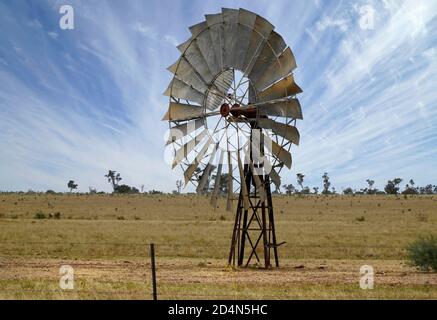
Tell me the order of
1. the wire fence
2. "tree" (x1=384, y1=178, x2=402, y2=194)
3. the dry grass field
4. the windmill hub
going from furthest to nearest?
1. "tree" (x1=384, y1=178, x2=402, y2=194)
2. the windmill hub
3. the dry grass field
4. the wire fence

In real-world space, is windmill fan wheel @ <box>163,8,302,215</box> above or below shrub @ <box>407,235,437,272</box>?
above

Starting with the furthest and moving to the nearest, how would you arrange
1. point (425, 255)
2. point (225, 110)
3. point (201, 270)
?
point (425, 255) → point (225, 110) → point (201, 270)

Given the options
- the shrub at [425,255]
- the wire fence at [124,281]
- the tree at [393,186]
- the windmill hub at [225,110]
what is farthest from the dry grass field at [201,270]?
the tree at [393,186]

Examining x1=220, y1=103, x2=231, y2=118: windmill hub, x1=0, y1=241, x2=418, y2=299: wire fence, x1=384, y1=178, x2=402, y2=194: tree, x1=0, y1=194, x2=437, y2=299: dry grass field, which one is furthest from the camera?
x1=384, y1=178, x2=402, y2=194: tree

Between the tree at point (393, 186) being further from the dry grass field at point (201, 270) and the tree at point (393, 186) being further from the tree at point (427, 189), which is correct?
the dry grass field at point (201, 270)

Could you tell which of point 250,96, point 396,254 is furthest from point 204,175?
point 396,254

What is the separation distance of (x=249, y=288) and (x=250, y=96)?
779 cm

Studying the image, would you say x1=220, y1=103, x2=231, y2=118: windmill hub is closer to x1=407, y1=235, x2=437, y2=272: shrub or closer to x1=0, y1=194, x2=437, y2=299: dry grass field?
x1=0, y1=194, x2=437, y2=299: dry grass field

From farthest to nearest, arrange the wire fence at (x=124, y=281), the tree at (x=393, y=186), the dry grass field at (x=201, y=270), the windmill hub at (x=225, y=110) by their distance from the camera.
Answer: the tree at (x=393, y=186) < the windmill hub at (x=225, y=110) < the dry grass field at (x=201, y=270) < the wire fence at (x=124, y=281)

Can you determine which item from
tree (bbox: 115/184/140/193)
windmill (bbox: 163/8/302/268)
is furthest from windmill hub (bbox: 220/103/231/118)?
tree (bbox: 115/184/140/193)

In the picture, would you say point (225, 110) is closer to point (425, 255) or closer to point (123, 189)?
point (425, 255)

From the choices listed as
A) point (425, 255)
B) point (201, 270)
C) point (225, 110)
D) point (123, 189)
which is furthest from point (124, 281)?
point (123, 189)

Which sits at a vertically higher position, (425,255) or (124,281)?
(124,281)
